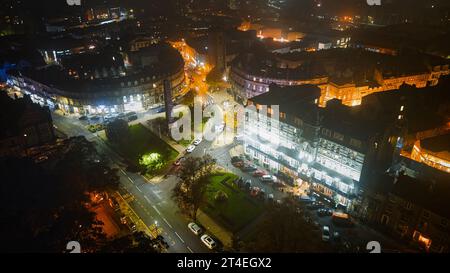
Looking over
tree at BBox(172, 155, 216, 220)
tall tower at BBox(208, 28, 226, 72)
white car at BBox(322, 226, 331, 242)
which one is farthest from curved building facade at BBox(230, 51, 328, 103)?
white car at BBox(322, 226, 331, 242)

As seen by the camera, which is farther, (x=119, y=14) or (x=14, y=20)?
(x=119, y=14)

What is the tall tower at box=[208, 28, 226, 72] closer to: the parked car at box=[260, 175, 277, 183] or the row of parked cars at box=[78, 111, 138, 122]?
the row of parked cars at box=[78, 111, 138, 122]

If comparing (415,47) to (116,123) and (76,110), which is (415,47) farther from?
(76,110)

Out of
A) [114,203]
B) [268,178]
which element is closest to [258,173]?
[268,178]

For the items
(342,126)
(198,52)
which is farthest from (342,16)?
(342,126)

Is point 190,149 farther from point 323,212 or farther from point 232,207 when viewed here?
point 323,212

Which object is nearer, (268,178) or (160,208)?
(160,208)
